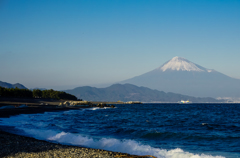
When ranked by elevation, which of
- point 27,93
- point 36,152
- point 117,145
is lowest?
point 117,145

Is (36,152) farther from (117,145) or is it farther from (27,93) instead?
(27,93)

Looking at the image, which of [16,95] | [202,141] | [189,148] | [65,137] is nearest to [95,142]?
[65,137]

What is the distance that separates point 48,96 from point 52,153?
138 metres

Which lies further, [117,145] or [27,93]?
[27,93]

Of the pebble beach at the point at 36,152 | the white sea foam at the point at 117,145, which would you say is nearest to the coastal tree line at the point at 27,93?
the white sea foam at the point at 117,145

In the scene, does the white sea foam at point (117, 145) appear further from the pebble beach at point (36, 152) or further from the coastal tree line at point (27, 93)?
the coastal tree line at point (27, 93)

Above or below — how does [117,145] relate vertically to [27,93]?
below

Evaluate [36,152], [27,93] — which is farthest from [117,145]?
[27,93]

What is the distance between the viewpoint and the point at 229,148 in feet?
58.0

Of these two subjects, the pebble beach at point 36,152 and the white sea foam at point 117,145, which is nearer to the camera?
the pebble beach at point 36,152

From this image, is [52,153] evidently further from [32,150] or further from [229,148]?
[229,148]

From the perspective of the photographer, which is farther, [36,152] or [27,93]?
[27,93]

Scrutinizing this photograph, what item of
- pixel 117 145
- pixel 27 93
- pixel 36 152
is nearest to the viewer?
pixel 36 152

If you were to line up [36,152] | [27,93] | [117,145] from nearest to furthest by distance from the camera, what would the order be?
[36,152] < [117,145] < [27,93]
